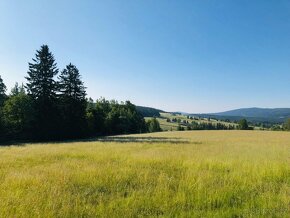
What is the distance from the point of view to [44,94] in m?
47.8

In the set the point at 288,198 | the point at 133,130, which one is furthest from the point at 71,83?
the point at 288,198

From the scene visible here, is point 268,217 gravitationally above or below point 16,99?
below

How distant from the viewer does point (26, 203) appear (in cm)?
671

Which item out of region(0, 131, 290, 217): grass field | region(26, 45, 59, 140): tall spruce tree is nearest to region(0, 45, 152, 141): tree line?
region(26, 45, 59, 140): tall spruce tree

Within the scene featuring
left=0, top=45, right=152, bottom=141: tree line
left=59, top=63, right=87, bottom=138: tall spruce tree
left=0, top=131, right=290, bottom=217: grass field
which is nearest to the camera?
left=0, top=131, right=290, bottom=217: grass field

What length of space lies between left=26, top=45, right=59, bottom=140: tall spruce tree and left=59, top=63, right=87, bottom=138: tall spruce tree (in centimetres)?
325

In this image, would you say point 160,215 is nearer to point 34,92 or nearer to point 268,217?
point 268,217

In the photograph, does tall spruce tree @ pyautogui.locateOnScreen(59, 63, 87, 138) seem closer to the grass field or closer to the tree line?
the tree line

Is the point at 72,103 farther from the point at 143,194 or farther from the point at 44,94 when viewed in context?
the point at 143,194

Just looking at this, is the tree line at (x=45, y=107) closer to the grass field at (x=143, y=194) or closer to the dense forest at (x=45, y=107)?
the dense forest at (x=45, y=107)

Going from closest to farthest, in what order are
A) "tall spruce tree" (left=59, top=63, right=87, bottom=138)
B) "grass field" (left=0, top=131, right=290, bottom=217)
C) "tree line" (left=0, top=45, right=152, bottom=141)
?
1. "grass field" (left=0, top=131, right=290, bottom=217)
2. "tree line" (left=0, top=45, right=152, bottom=141)
3. "tall spruce tree" (left=59, top=63, right=87, bottom=138)

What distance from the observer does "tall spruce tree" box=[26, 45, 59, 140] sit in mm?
47000

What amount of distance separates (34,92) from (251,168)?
41.7 m

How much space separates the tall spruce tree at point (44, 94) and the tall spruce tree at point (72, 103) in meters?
3.25
